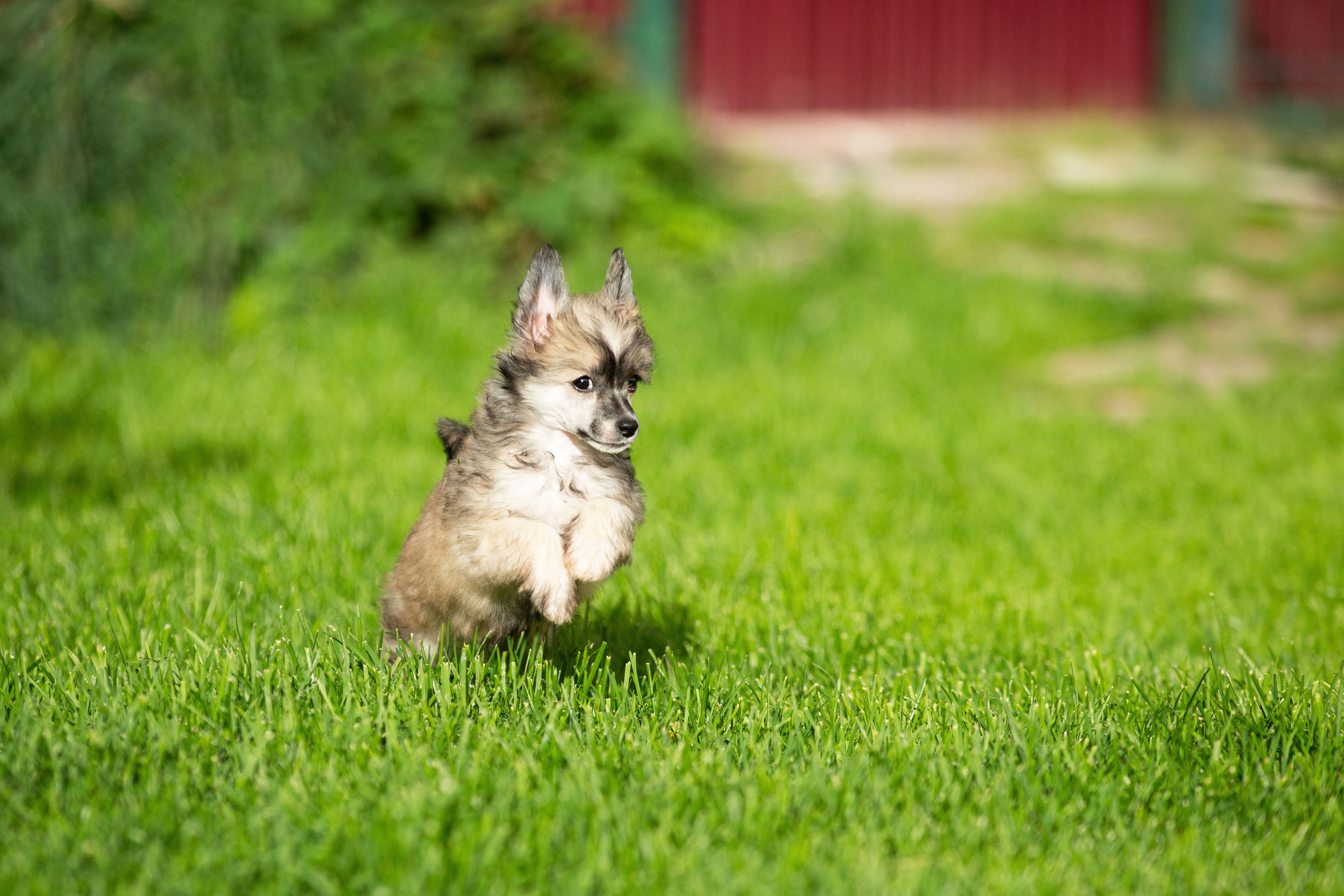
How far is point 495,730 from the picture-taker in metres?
3.08

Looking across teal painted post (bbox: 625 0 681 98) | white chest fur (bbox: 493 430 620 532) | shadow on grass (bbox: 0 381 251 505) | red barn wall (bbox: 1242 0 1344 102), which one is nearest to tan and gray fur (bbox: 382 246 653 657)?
white chest fur (bbox: 493 430 620 532)

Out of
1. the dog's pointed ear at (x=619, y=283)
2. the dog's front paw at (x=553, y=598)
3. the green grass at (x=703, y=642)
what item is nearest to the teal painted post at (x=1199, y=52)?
the green grass at (x=703, y=642)

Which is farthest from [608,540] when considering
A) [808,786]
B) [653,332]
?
[653,332]

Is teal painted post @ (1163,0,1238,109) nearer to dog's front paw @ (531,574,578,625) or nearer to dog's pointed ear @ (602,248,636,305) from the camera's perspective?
dog's pointed ear @ (602,248,636,305)

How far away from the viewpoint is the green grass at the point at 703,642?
2.67m

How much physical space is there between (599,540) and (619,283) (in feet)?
2.61

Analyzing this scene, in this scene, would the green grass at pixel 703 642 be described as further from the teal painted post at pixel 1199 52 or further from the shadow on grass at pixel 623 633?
the teal painted post at pixel 1199 52

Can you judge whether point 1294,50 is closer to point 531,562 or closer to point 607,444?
point 607,444

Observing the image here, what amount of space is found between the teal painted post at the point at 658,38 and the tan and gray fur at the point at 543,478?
9027 millimetres

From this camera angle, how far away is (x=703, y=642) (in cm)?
396

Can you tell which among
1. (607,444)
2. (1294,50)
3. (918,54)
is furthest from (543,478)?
(1294,50)

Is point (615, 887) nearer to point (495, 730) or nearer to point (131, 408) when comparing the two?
point (495, 730)

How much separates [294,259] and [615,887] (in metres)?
6.63

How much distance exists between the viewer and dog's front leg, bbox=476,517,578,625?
9.98 ft
